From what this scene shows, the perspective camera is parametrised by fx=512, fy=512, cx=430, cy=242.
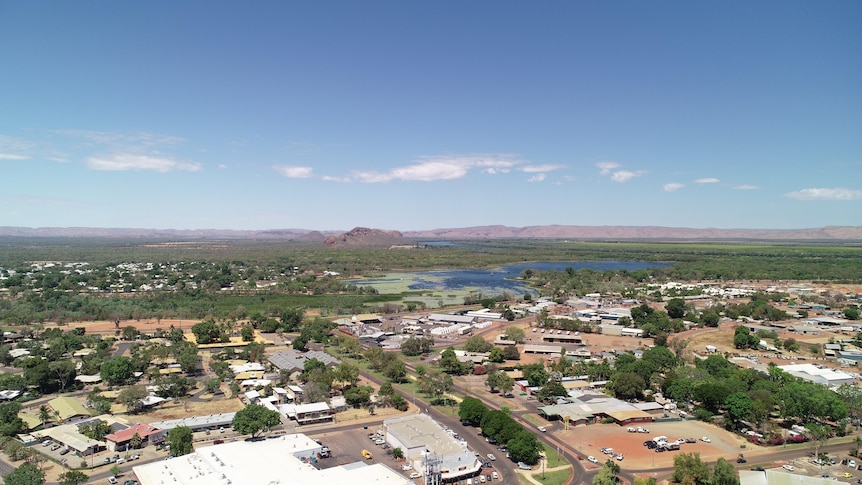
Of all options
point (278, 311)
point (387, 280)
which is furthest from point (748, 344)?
point (387, 280)

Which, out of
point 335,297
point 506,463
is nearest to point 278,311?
point 335,297

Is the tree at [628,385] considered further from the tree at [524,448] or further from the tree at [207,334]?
the tree at [207,334]

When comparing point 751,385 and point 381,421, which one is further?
point 751,385

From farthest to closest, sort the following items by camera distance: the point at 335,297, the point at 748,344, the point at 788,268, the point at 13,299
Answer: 1. the point at 788,268
2. the point at 335,297
3. the point at 13,299
4. the point at 748,344

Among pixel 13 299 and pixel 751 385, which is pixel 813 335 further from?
pixel 13 299

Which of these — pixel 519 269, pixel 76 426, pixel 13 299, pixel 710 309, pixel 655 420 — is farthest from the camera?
pixel 519 269

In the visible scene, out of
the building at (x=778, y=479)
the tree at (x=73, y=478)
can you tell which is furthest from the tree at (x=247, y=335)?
the building at (x=778, y=479)

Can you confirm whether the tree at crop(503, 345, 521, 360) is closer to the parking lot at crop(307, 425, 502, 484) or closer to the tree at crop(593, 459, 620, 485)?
the parking lot at crop(307, 425, 502, 484)
